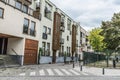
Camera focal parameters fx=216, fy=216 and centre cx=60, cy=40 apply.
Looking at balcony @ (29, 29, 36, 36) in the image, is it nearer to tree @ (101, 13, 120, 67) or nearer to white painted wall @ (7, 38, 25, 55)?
white painted wall @ (7, 38, 25, 55)

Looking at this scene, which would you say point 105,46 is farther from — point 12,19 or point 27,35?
point 12,19

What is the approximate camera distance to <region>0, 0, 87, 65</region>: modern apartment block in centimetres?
2732

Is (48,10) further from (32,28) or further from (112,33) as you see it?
(112,33)

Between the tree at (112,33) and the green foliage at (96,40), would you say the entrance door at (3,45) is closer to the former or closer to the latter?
A: the tree at (112,33)

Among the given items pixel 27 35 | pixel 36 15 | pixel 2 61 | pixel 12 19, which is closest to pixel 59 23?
pixel 36 15

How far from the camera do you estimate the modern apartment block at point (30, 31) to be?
2732cm

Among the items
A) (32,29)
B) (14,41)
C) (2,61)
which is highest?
(32,29)

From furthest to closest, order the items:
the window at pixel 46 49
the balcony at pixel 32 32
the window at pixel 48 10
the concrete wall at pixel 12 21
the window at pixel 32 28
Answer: the window at pixel 48 10 < the window at pixel 46 49 < the window at pixel 32 28 < the balcony at pixel 32 32 < the concrete wall at pixel 12 21

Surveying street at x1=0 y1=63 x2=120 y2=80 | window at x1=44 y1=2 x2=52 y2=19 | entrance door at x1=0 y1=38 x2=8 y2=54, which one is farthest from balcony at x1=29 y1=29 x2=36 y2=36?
street at x1=0 y1=63 x2=120 y2=80

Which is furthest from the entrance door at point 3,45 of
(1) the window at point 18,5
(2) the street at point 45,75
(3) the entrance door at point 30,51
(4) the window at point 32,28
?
(2) the street at point 45,75

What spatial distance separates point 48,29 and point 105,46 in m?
22.4

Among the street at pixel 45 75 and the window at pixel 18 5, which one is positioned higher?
the window at pixel 18 5

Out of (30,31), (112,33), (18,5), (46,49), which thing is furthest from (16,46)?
(112,33)

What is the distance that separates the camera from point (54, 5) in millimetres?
44688
